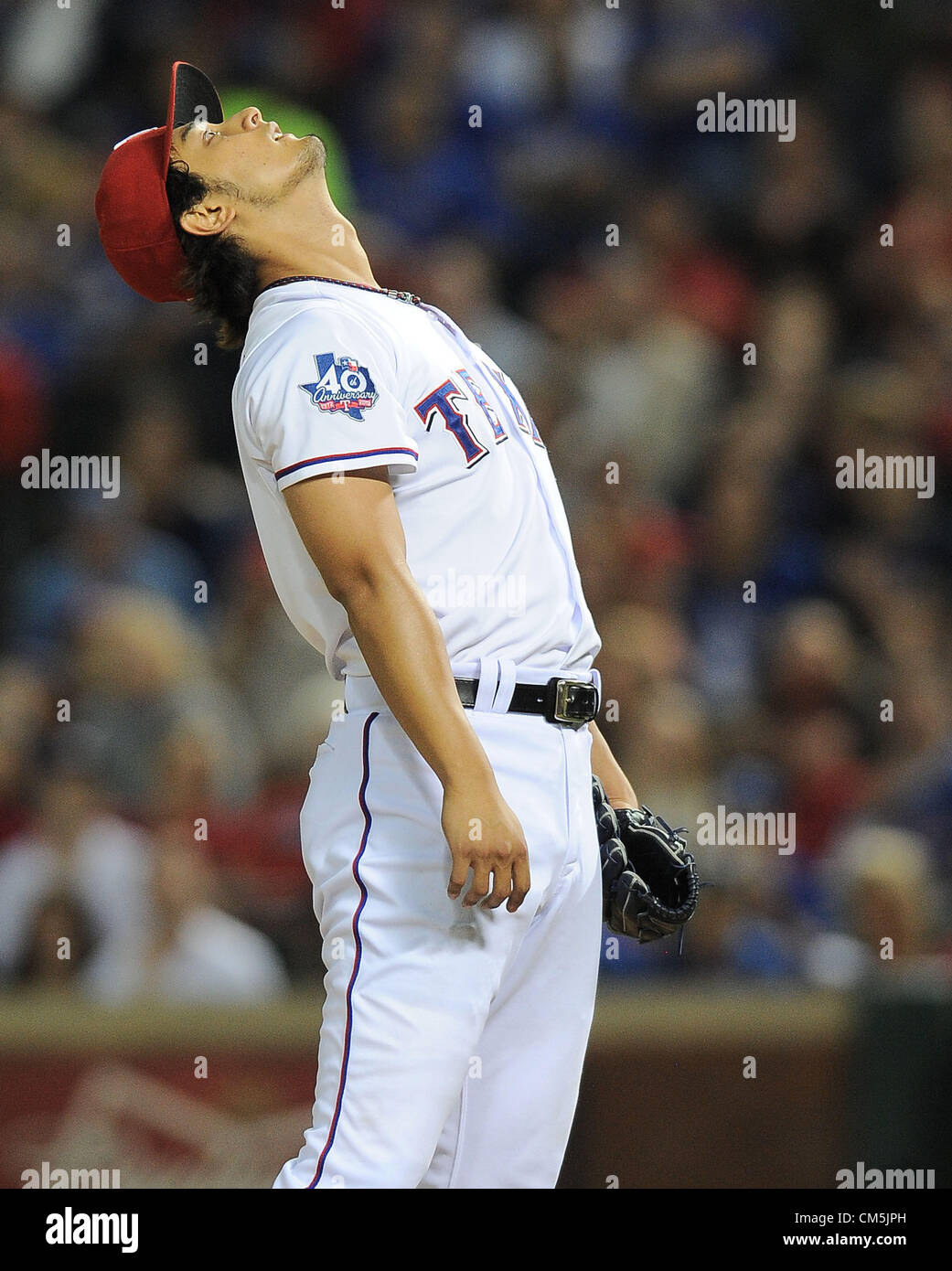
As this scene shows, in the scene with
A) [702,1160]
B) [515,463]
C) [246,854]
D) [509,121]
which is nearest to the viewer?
[515,463]

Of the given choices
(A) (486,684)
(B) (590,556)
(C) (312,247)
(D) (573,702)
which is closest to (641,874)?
(D) (573,702)

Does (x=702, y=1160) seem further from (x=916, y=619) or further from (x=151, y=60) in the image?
(x=151, y=60)

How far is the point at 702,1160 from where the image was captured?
14.4ft

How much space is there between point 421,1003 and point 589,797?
431 millimetres

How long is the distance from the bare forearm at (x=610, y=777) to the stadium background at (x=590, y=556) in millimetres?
1748

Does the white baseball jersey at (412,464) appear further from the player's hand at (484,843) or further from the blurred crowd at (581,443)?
the blurred crowd at (581,443)

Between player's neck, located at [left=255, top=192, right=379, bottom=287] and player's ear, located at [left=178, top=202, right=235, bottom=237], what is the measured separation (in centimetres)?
7

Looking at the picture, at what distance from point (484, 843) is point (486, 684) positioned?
0.90 ft

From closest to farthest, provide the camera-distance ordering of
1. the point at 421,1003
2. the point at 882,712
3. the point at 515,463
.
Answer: the point at 421,1003
the point at 515,463
the point at 882,712

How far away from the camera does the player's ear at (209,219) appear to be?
2.74 meters

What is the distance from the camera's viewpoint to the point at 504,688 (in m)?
2.44

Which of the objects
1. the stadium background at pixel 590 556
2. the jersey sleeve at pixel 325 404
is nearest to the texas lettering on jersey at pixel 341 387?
the jersey sleeve at pixel 325 404

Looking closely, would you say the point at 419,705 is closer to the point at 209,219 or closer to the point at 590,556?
the point at 209,219
